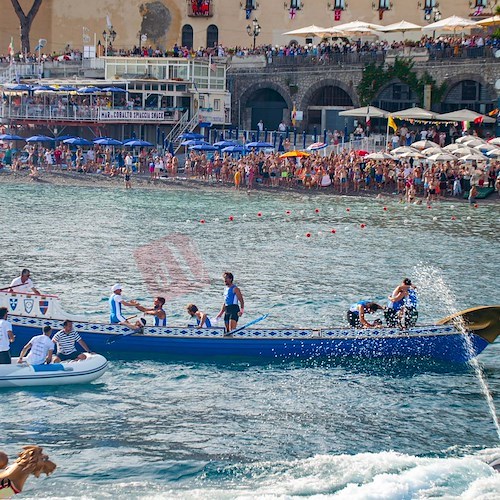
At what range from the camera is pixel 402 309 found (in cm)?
2536

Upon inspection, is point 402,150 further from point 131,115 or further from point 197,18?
point 197,18

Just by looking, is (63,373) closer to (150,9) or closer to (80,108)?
(80,108)

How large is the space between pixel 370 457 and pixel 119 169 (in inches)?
1673

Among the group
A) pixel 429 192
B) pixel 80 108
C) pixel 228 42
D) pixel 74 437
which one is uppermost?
pixel 228 42

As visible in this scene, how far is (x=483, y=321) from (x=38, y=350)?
907 centimetres

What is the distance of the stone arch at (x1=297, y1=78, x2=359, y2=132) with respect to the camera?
67.1m

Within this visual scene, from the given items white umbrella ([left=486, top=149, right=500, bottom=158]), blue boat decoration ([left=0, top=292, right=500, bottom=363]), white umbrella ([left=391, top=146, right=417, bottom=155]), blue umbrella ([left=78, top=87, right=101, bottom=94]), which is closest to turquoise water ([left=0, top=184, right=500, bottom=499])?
blue boat decoration ([left=0, top=292, right=500, bottom=363])

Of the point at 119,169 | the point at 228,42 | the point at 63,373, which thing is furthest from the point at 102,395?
the point at 228,42

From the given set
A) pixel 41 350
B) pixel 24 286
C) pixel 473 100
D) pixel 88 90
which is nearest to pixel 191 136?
pixel 88 90

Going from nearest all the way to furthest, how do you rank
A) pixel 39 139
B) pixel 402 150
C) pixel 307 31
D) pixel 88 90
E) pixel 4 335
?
pixel 4 335 → pixel 402 150 → pixel 39 139 → pixel 88 90 → pixel 307 31

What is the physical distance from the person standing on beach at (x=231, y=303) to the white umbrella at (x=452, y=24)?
130ft

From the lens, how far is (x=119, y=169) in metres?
59.8

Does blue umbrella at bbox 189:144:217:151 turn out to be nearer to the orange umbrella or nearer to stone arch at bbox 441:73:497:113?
the orange umbrella

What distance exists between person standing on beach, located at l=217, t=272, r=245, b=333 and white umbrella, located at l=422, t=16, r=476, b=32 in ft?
130
